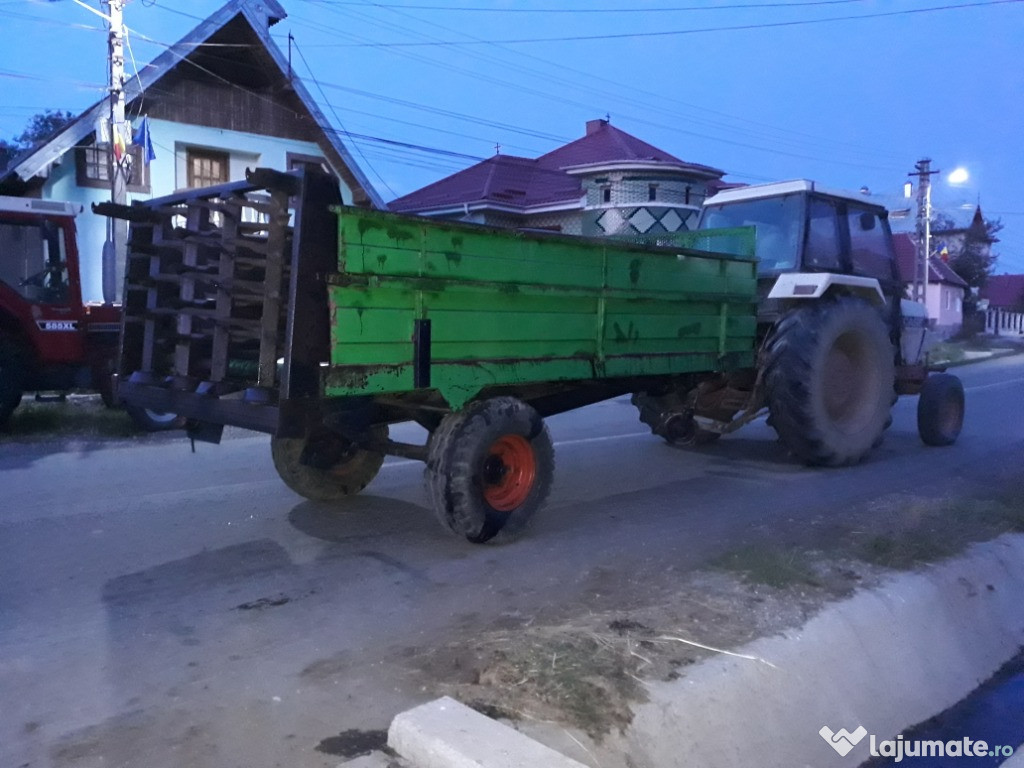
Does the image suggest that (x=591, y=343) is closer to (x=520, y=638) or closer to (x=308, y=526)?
(x=308, y=526)

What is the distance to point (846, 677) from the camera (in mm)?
4473

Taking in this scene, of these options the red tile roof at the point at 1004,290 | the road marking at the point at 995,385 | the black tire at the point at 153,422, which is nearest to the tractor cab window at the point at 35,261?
the black tire at the point at 153,422

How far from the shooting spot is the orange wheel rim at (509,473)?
20.2 feet

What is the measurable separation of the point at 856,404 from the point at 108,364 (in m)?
8.27

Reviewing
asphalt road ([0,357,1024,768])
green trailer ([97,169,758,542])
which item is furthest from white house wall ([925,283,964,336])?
green trailer ([97,169,758,542])

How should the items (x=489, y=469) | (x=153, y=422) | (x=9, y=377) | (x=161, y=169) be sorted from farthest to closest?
(x=161, y=169) → (x=153, y=422) → (x=9, y=377) → (x=489, y=469)

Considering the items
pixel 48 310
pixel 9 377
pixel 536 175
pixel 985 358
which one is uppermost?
pixel 536 175

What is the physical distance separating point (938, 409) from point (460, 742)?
8.60 metres

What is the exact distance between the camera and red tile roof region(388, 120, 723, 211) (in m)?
28.0

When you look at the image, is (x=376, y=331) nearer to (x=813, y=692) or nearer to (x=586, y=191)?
(x=813, y=692)

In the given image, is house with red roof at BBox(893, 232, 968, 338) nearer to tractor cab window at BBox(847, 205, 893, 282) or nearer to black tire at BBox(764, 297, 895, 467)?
tractor cab window at BBox(847, 205, 893, 282)

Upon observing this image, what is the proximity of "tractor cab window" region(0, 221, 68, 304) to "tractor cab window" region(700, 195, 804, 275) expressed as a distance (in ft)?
24.5

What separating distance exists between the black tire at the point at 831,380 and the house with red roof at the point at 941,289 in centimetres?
3841

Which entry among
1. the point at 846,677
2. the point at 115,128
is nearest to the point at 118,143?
the point at 115,128
